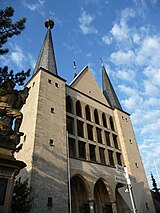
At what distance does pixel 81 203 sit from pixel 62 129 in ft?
18.8

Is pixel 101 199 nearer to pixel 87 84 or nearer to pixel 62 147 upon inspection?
pixel 62 147

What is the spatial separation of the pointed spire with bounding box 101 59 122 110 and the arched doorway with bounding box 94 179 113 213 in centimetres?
1011

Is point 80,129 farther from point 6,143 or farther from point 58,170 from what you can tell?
point 6,143

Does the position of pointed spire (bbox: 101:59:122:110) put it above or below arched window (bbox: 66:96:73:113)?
above

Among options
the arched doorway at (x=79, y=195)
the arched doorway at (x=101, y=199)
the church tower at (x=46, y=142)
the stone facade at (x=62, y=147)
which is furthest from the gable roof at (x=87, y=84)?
the arched doorway at (x=79, y=195)

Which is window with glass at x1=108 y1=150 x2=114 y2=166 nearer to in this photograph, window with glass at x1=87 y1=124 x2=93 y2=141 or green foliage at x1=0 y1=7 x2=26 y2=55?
window with glass at x1=87 y1=124 x2=93 y2=141

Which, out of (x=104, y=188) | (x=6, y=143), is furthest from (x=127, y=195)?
(x=104, y=188)

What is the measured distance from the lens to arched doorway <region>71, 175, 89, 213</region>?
15144mm

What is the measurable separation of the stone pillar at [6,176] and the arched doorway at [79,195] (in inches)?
372

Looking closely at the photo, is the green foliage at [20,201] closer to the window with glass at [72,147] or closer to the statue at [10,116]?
the statue at [10,116]

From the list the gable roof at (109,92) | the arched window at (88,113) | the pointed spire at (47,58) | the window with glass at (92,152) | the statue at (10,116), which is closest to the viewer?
the statue at (10,116)

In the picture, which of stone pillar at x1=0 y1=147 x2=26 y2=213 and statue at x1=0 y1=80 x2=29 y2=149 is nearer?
stone pillar at x1=0 y1=147 x2=26 y2=213

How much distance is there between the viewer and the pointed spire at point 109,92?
2599cm

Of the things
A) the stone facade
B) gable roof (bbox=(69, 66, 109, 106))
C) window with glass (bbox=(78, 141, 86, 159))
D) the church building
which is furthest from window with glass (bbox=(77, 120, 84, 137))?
gable roof (bbox=(69, 66, 109, 106))
